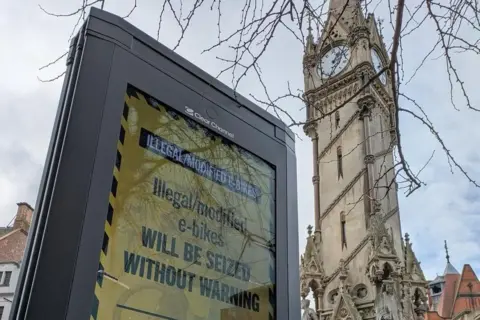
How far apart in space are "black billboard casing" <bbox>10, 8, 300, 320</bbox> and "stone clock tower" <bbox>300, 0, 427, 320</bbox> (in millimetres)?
13169

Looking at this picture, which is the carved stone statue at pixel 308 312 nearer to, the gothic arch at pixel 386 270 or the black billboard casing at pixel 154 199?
the gothic arch at pixel 386 270

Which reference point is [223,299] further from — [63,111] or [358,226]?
[358,226]

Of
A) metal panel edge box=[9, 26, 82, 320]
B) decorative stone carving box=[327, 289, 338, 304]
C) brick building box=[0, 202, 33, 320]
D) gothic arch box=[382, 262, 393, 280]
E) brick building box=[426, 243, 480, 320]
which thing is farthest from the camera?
brick building box=[426, 243, 480, 320]

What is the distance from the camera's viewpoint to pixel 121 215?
1619mm

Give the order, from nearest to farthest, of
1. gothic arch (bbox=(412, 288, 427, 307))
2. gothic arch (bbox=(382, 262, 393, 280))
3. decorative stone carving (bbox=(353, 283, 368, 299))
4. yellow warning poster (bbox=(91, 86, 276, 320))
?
yellow warning poster (bbox=(91, 86, 276, 320))
gothic arch (bbox=(382, 262, 393, 280))
decorative stone carving (bbox=(353, 283, 368, 299))
gothic arch (bbox=(412, 288, 427, 307))

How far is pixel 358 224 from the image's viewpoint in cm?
1852

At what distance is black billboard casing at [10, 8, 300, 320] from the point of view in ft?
4.66

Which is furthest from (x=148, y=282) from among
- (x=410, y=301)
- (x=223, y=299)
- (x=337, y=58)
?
(x=410, y=301)

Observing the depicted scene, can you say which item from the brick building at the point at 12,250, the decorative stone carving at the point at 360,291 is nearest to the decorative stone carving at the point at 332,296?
the decorative stone carving at the point at 360,291

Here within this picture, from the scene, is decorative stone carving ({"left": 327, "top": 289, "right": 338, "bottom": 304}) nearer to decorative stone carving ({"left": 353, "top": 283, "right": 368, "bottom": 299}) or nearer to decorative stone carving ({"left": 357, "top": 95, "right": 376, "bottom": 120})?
decorative stone carving ({"left": 353, "top": 283, "right": 368, "bottom": 299})

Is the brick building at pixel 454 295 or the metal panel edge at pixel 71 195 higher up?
the brick building at pixel 454 295

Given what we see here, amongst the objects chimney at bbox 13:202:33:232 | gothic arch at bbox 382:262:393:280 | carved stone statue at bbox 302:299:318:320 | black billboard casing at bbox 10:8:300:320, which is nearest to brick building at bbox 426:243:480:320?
gothic arch at bbox 382:262:393:280

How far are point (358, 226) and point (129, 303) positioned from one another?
1762 cm

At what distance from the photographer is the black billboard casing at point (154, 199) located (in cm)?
142
